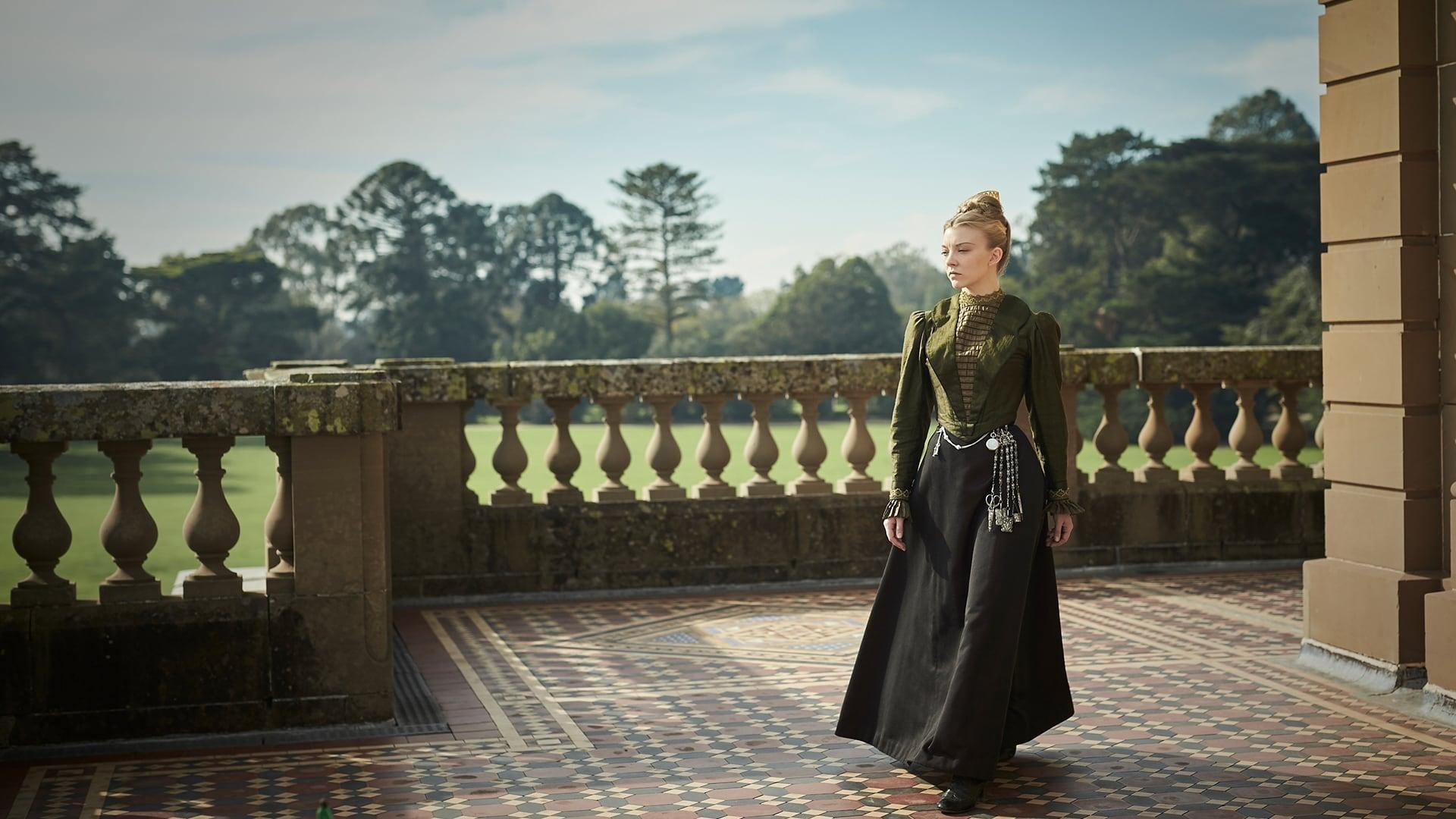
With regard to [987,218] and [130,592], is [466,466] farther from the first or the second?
[987,218]

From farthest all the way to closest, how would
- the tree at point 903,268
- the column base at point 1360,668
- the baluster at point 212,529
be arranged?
the tree at point 903,268, the column base at point 1360,668, the baluster at point 212,529

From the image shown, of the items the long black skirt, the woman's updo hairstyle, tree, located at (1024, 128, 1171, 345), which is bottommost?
the long black skirt

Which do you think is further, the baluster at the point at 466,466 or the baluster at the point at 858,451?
the baluster at the point at 858,451

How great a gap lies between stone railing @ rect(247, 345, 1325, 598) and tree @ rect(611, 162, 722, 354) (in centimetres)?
4897

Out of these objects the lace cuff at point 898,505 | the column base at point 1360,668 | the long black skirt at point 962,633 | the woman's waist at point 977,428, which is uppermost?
the woman's waist at point 977,428

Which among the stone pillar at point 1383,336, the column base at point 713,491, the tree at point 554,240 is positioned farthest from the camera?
the tree at point 554,240

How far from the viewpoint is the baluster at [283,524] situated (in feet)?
19.9

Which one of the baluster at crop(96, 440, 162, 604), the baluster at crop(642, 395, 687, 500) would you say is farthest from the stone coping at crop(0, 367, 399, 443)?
the baluster at crop(642, 395, 687, 500)

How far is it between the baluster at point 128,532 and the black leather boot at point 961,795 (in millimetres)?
3127

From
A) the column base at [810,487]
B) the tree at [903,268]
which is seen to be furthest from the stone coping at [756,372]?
the tree at [903,268]

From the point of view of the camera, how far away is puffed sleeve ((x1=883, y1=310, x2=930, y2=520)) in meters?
5.33

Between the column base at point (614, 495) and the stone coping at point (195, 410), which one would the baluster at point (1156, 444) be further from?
the stone coping at point (195, 410)

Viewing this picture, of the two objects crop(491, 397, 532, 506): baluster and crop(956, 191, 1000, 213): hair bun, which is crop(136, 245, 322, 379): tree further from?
crop(956, 191, 1000, 213): hair bun

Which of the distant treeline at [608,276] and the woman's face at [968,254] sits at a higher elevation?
the distant treeline at [608,276]
